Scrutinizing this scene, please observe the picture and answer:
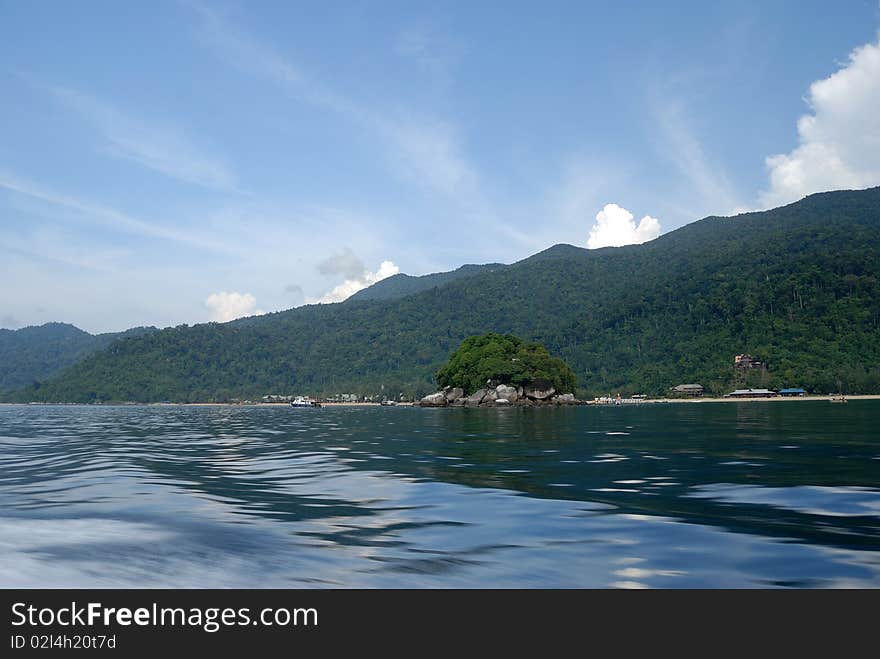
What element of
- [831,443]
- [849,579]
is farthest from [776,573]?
[831,443]

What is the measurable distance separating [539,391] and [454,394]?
23549 mm

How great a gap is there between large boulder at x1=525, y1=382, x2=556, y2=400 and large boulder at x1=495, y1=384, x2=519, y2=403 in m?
3.62

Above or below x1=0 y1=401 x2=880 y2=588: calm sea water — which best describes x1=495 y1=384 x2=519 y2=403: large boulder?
above

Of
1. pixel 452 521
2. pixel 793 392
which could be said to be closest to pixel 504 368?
pixel 793 392

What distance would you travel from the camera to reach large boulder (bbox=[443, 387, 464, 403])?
18188 cm

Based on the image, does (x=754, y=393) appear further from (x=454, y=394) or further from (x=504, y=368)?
(x=454, y=394)

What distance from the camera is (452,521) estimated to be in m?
15.8

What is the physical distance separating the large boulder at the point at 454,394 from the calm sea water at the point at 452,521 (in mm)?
150251

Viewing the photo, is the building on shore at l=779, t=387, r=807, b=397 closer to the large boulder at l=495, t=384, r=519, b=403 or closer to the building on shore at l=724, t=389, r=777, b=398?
the building on shore at l=724, t=389, r=777, b=398

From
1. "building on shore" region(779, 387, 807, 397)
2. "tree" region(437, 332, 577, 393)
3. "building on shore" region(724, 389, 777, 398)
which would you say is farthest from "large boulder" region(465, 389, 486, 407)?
"building on shore" region(779, 387, 807, 397)

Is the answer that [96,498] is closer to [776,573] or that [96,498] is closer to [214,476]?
[214,476]
